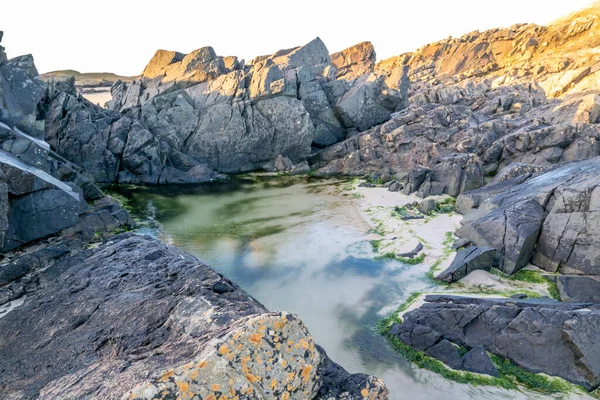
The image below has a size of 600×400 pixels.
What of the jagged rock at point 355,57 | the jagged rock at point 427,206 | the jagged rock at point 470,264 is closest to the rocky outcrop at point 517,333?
the jagged rock at point 470,264

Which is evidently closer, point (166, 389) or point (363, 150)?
point (166, 389)

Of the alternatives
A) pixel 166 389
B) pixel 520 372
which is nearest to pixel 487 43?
pixel 520 372

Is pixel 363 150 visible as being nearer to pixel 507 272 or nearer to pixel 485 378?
pixel 507 272

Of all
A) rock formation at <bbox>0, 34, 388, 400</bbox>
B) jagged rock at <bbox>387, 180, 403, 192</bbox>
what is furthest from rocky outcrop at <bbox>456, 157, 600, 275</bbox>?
rock formation at <bbox>0, 34, 388, 400</bbox>

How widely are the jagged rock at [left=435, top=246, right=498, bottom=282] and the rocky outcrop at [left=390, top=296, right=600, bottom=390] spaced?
3.08m

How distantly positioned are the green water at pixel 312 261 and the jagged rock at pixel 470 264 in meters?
1.20

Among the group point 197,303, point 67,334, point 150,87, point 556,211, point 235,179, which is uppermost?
point 150,87

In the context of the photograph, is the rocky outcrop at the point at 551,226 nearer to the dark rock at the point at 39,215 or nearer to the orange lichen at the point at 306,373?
the orange lichen at the point at 306,373

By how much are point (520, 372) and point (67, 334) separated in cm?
1148

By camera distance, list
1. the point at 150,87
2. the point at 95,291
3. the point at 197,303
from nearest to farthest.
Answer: the point at 197,303 < the point at 95,291 < the point at 150,87

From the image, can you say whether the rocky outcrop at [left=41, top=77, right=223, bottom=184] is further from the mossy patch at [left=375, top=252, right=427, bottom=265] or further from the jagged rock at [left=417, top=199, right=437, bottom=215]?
the mossy patch at [left=375, top=252, right=427, bottom=265]

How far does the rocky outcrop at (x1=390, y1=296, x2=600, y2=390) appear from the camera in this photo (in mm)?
10398

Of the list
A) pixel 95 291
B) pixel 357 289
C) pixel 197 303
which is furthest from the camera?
pixel 357 289

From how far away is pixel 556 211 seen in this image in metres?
17.3
